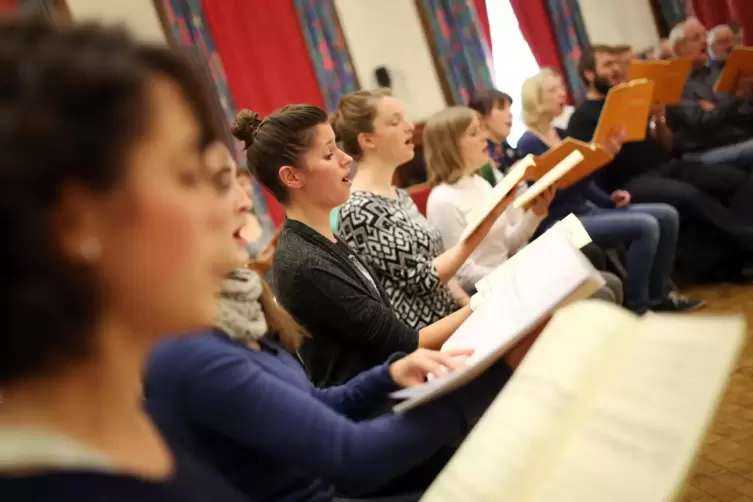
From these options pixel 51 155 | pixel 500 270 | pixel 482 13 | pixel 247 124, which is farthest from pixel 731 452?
pixel 482 13

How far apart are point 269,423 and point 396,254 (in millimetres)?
825

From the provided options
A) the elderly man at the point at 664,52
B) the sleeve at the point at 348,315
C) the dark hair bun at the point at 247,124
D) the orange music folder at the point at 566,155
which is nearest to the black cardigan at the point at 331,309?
the sleeve at the point at 348,315

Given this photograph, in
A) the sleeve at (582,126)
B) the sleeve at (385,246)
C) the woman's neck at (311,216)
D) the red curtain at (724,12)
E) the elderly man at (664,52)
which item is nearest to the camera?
the woman's neck at (311,216)

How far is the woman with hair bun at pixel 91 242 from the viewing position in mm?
397

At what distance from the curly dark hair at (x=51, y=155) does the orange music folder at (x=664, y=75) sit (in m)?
2.37

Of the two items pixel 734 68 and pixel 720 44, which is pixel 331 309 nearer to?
pixel 734 68

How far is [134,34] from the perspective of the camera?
458 mm

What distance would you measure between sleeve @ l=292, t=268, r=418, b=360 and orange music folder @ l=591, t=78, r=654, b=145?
1.26 metres

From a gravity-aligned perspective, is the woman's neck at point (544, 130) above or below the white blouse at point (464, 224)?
above

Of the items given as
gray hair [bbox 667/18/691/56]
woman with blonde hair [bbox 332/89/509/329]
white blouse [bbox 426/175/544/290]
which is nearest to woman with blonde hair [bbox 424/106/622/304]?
white blouse [bbox 426/175/544/290]

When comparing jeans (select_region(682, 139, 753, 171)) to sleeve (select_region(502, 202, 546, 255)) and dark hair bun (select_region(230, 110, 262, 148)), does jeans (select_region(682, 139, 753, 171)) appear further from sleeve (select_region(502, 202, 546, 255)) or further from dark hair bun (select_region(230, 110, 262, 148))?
dark hair bun (select_region(230, 110, 262, 148))

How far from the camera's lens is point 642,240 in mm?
2441

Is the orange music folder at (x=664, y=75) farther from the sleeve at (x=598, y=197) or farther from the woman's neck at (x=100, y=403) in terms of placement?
the woman's neck at (x=100, y=403)

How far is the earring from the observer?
416 mm
